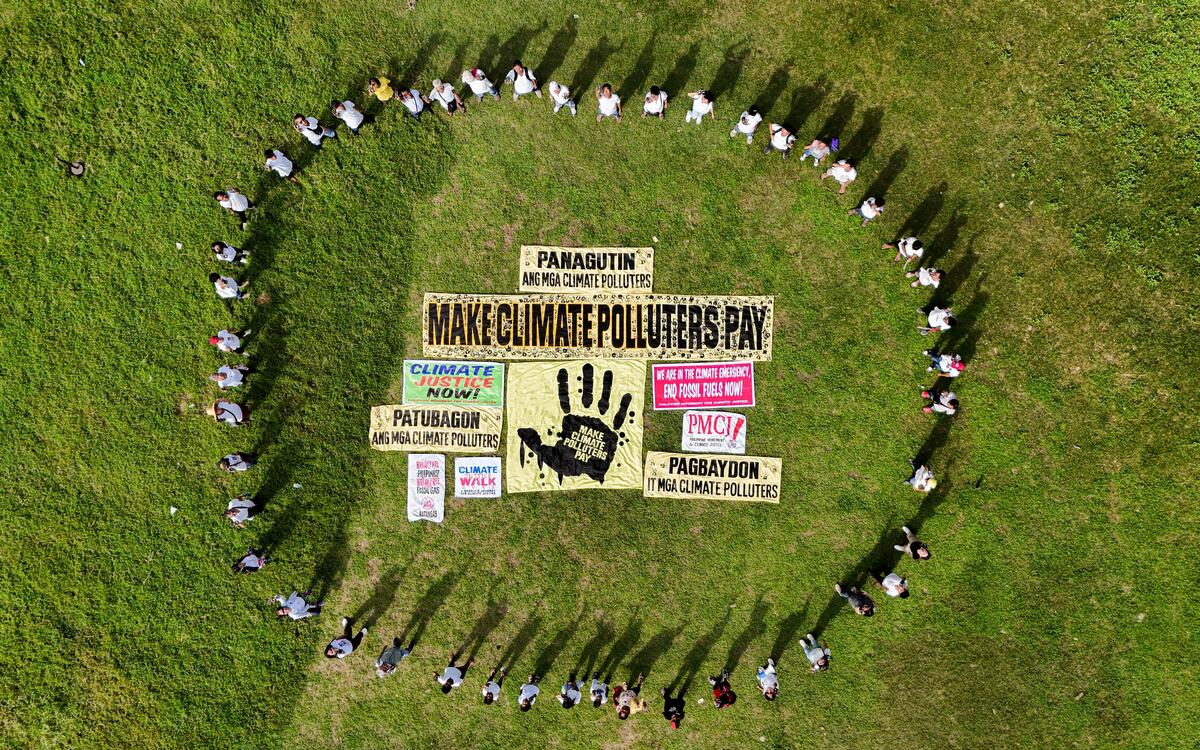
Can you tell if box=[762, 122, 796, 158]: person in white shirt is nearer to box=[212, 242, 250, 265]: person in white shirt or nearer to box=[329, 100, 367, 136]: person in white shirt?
box=[329, 100, 367, 136]: person in white shirt

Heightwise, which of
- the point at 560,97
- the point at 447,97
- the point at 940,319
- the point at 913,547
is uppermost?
the point at 560,97

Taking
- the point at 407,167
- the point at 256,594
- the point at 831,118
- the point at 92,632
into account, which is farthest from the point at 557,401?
the point at 92,632

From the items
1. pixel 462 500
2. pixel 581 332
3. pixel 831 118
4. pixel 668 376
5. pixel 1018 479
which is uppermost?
pixel 831 118

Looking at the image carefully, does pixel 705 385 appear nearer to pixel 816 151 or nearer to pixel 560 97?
pixel 816 151

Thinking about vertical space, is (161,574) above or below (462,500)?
below

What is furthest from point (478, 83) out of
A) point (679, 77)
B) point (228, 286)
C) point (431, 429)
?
point (431, 429)

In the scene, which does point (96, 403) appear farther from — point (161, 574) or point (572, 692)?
point (572, 692)
